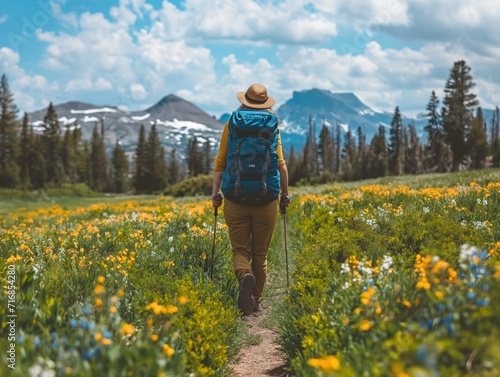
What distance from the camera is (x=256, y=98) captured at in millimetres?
6426

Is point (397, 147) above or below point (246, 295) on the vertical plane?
above

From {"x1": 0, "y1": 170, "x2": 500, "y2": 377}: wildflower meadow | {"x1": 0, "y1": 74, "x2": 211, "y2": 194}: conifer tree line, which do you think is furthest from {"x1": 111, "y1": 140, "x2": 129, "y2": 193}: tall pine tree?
{"x1": 0, "y1": 170, "x2": 500, "y2": 377}: wildflower meadow

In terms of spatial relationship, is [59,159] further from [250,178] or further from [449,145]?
[250,178]

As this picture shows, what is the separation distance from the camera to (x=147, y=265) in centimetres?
638

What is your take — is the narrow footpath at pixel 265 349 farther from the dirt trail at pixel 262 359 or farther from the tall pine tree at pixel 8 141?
the tall pine tree at pixel 8 141

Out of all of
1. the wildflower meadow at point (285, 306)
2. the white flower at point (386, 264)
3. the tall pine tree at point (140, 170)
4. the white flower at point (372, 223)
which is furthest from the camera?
the tall pine tree at point (140, 170)

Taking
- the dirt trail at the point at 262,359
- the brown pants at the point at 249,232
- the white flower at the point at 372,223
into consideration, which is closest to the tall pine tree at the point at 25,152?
the white flower at the point at 372,223

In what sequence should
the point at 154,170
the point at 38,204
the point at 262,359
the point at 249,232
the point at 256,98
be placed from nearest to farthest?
the point at 262,359 → the point at 256,98 → the point at 249,232 → the point at 38,204 → the point at 154,170

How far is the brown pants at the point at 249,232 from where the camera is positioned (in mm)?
6512

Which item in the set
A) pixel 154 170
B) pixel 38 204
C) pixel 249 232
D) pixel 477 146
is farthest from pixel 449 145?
pixel 249 232

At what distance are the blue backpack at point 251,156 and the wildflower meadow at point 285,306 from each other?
1.11 m

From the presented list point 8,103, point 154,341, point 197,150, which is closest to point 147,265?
point 154,341

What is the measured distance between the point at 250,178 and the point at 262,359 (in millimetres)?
2092

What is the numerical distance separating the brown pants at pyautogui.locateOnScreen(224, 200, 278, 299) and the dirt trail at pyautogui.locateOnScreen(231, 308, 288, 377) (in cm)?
81
